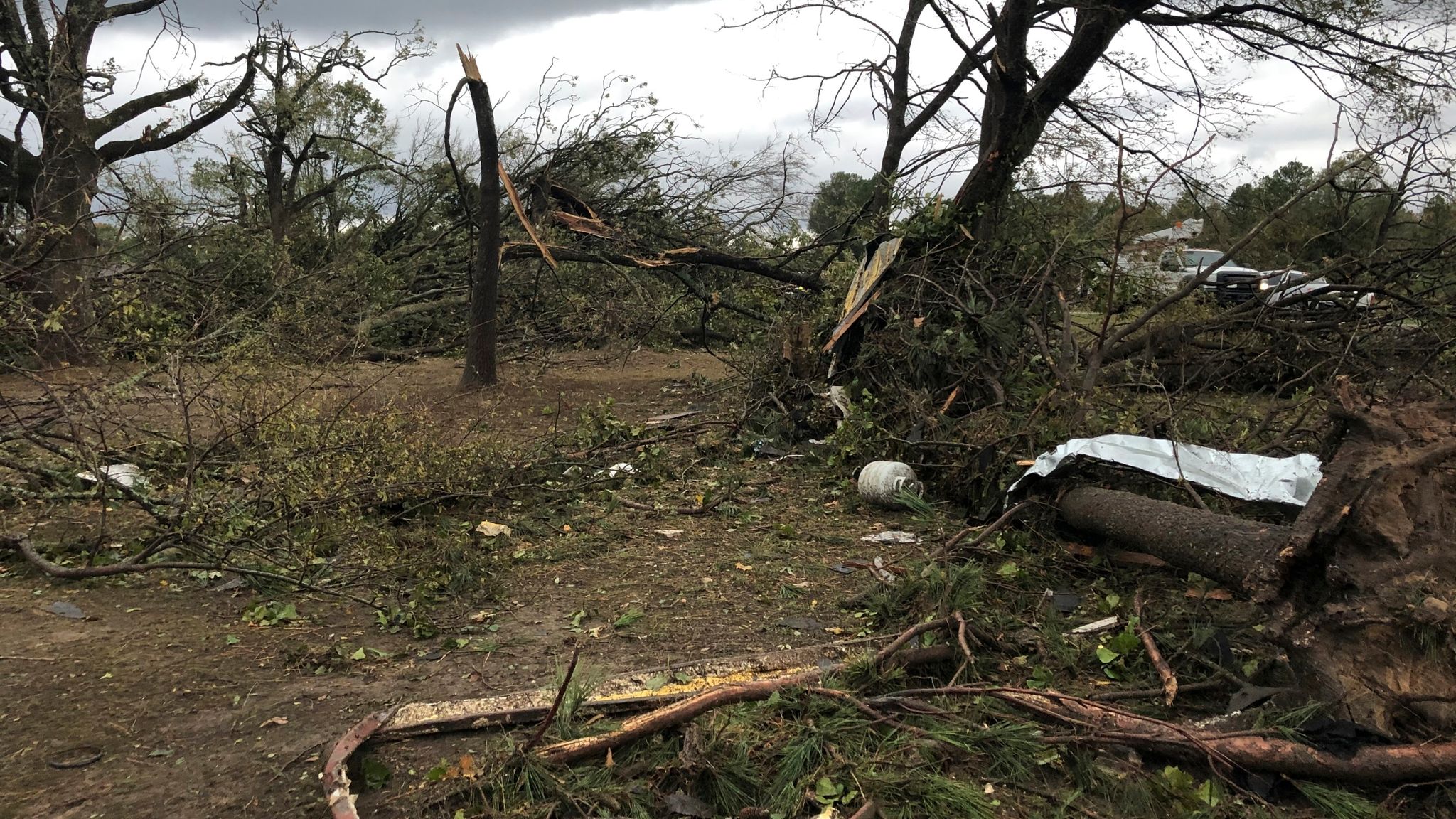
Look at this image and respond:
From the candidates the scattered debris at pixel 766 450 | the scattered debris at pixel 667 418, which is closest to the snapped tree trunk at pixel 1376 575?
the scattered debris at pixel 766 450

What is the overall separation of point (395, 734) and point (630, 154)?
8.39 m

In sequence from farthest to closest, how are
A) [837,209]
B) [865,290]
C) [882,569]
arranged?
[837,209] → [865,290] → [882,569]

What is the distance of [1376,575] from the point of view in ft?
7.98

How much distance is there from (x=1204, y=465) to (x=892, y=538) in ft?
4.94

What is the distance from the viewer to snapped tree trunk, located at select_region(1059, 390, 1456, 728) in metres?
2.30

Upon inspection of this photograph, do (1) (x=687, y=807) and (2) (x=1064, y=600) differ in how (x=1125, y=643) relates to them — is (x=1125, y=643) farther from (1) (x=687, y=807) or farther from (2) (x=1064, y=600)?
(1) (x=687, y=807)

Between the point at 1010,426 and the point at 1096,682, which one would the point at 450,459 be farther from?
the point at 1096,682

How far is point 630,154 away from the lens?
32.4ft

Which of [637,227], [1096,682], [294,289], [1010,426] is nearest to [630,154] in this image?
[637,227]

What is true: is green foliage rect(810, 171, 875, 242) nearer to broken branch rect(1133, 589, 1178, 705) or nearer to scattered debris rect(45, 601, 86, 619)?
broken branch rect(1133, 589, 1178, 705)

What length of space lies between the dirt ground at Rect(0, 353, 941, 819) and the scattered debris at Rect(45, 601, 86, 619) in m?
0.02

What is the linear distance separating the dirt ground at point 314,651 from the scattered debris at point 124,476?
49cm

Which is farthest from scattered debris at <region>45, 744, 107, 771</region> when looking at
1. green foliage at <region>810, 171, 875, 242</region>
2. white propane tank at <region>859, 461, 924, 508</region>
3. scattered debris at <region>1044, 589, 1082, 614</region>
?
green foliage at <region>810, 171, 875, 242</region>

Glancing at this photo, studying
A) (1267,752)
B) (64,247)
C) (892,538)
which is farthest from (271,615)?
(64,247)
